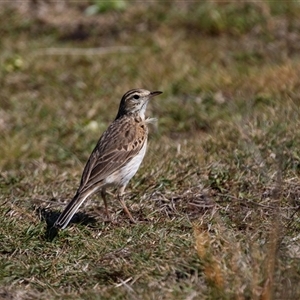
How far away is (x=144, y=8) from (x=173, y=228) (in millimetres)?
7484

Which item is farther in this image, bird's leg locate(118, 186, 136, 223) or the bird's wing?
the bird's wing

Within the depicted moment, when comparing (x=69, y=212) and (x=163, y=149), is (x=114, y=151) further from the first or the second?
(x=163, y=149)

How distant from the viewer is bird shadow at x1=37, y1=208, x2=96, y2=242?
7109 millimetres

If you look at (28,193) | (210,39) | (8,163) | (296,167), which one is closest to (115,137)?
(28,193)

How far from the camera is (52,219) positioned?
7512 millimetres

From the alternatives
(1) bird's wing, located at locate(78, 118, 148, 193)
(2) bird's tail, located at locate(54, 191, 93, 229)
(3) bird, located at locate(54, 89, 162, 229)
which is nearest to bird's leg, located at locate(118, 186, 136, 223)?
(3) bird, located at locate(54, 89, 162, 229)

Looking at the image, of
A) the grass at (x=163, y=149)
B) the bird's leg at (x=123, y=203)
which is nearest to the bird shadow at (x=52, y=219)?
the grass at (x=163, y=149)

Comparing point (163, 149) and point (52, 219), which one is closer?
point (52, 219)

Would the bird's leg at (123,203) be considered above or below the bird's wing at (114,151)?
below

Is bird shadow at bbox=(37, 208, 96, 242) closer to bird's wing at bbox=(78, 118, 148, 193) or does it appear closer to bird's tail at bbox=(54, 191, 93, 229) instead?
bird's tail at bbox=(54, 191, 93, 229)

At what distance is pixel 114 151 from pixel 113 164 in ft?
0.61

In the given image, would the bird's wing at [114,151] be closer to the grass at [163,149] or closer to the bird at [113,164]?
the bird at [113,164]

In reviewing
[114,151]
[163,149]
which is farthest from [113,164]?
[163,149]

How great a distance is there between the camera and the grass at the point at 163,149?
604 cm
